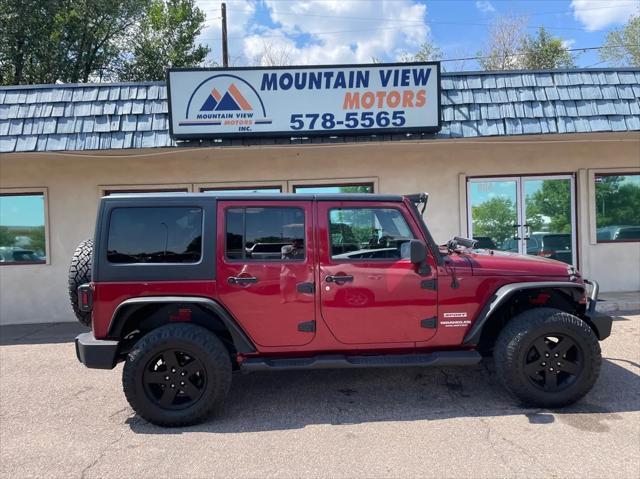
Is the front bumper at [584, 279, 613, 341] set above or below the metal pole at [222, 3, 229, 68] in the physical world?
below

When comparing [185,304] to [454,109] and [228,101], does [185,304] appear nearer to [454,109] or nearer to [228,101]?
[228,101]

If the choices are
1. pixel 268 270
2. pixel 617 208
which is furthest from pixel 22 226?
pixel 617 208

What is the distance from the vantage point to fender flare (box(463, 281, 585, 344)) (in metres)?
4.16

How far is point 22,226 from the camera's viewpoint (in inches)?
329

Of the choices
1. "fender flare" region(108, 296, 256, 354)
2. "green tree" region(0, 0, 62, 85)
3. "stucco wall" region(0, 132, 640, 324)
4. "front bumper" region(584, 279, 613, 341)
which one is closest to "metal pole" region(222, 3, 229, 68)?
"green tree" region(0, 0, 62, 85)

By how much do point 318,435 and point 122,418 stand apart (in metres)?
1.81

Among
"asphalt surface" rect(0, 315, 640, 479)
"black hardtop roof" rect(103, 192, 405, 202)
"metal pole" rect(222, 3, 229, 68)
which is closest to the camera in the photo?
"asphalt surface" rect(0, 315, 640, 479)

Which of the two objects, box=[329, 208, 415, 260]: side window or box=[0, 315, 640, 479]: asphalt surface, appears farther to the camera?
box=[329, 208, 415, 260]: side window

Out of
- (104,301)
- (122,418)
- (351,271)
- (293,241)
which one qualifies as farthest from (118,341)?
(351,271)

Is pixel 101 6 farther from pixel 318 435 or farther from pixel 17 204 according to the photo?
pixel 318 435

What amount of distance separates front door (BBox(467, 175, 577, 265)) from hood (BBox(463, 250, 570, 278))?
4.08 m

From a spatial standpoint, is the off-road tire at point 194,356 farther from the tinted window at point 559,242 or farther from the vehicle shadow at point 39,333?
the tinted window at point 559,242

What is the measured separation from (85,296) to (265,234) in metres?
1.61

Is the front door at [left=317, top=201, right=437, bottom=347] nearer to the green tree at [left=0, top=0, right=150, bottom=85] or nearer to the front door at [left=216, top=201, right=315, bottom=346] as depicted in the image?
the front door at [left=216, top=201, right=315, bottom=346]
